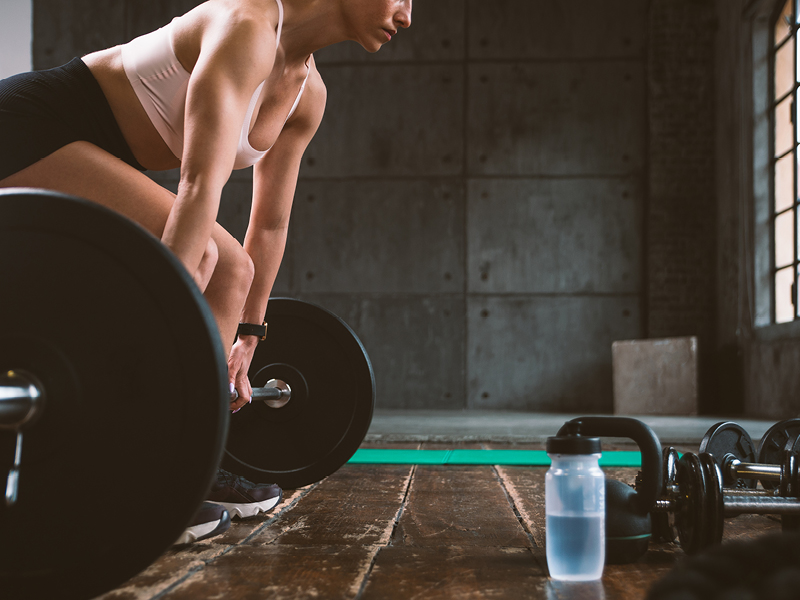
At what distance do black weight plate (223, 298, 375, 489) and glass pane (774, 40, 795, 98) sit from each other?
15.5 feet

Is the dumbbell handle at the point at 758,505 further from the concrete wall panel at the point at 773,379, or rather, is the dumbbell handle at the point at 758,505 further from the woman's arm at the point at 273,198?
the concrete wall panel at the point at 773,379

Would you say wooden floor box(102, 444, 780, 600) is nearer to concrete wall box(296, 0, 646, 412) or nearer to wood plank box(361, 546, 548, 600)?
wood plank box(361, 546, 548, 600)

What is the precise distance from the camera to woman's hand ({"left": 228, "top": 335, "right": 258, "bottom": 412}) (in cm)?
146

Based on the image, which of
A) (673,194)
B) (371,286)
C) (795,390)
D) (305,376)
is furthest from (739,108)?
(305,376)

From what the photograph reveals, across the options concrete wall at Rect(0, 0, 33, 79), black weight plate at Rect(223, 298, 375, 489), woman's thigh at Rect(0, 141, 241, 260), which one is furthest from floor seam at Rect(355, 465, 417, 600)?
concrete wall at Rect(0, 0, 33, 79)

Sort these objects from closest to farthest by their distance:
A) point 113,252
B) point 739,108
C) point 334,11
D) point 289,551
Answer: point 113,252
point 289,551
point 334,11
point 739,108

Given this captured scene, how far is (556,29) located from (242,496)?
6.04 meters

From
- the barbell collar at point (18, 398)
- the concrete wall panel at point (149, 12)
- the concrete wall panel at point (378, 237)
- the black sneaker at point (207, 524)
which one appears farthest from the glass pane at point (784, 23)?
the barbell collar at point (18, 398)

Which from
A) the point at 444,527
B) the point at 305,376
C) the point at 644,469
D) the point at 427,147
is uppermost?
the point at 427,147

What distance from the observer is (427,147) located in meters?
6.43

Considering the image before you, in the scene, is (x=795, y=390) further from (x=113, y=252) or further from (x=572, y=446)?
(x=113, y=252)

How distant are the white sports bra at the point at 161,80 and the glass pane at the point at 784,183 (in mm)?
4909

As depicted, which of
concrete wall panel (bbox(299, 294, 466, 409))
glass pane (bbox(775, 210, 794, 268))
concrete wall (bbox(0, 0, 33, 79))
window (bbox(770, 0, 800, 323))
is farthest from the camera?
concrete wall panel (bbox(299, 294, 466, 409))

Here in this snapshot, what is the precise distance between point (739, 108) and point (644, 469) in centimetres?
556
